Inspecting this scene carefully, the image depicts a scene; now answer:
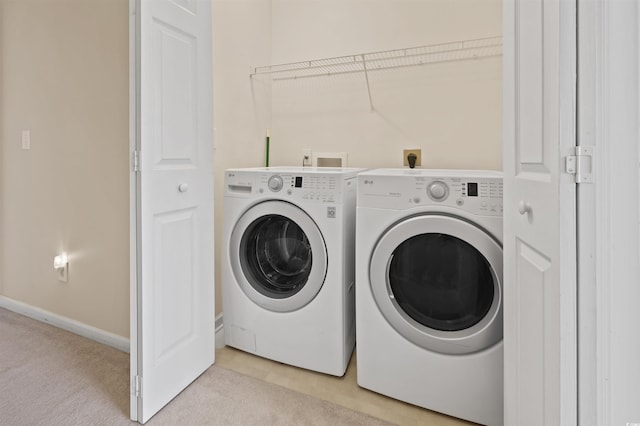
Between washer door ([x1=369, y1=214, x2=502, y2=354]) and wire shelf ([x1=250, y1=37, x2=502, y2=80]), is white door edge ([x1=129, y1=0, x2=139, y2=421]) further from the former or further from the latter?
wire shelf ([x1=250, y1=37, x2=502, y2=80])

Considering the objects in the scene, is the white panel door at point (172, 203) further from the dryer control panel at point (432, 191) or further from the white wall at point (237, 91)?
the dryer control panel at point (432, 191)

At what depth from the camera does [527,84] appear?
838 millimetres

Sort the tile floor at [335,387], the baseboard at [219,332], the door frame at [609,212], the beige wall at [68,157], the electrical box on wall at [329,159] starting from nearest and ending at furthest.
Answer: the door frame at [609,212] < the tile floor at [335,387] < the beige wall at [68,157] < the baseboard at [219,332] < the electrical box on wall at [329,159]

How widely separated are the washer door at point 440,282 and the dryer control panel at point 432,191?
67 millimetres

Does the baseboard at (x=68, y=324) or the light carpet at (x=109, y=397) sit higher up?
the baseboard at (x=68, y=324)

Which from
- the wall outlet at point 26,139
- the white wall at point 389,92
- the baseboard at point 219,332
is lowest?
the baseboard at point 219,332

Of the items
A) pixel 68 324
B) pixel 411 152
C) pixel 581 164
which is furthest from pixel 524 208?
pixel 68 324

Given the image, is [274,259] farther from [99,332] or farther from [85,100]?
[85,100]

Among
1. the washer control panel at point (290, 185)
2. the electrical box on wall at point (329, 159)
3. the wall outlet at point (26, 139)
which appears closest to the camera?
the washer control panel at point (290, 185)

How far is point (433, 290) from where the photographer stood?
53.4 inches

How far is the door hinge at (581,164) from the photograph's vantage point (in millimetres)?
602

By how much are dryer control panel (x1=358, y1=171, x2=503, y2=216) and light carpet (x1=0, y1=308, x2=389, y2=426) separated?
0.88 meters

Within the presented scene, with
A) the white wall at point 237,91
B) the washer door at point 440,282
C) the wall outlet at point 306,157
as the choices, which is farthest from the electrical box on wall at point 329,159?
the washer door at point 440,282

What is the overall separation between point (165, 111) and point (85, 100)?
0.79m
